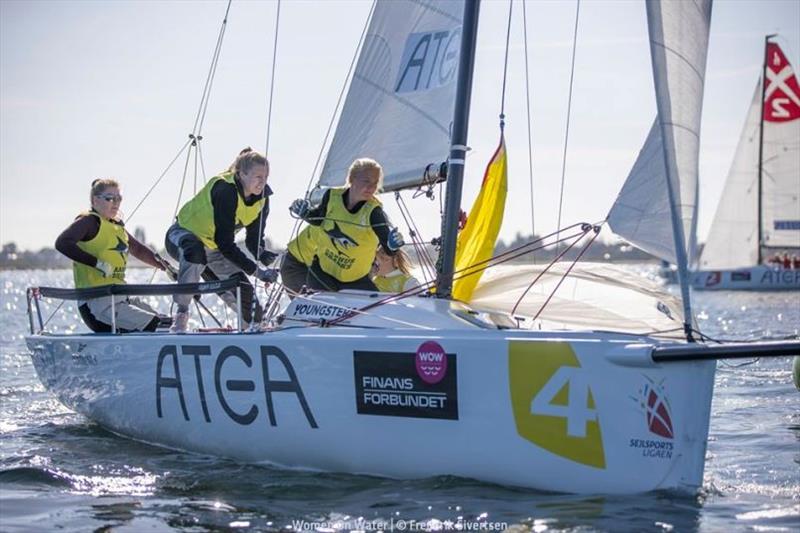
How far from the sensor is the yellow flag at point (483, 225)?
19.9ft

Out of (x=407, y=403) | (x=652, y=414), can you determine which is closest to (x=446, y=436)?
(x=407, y=403)

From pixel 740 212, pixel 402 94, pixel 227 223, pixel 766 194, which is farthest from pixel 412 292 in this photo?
pixel 740 212

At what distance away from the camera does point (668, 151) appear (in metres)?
5.11

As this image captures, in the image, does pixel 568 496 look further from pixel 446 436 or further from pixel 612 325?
pixel 612 325

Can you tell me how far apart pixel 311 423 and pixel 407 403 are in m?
0.60

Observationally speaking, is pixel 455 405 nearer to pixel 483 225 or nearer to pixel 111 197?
pixel 483 225

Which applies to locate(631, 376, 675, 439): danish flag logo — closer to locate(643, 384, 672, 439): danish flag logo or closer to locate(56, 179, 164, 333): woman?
locate(643, 384, 672, 439): danish flag logo

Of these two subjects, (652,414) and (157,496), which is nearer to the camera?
(652,414)

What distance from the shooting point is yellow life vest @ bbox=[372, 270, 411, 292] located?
6.86 meters

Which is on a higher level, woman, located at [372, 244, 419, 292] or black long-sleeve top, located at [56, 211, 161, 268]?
black long-sleeve top, located at [56, 211, 161, 268]

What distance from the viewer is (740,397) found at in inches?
329

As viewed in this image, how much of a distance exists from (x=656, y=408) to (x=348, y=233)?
234cm

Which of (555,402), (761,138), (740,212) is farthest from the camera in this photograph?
(740,212)

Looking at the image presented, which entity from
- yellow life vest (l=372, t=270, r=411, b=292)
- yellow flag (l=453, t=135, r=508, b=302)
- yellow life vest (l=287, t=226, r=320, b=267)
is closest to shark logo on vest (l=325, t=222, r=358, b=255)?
yellow life vest (l=287, t=226, r=320, b=267)
